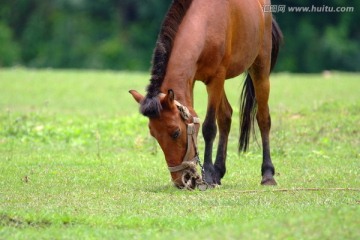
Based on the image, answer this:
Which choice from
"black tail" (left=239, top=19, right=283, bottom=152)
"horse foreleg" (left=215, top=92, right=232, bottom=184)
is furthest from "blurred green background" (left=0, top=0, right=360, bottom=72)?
"horse foreleg" (left=215, top=92, right=232, bottom=184)

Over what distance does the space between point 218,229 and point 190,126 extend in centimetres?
214

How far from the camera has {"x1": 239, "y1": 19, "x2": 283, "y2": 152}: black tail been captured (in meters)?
10.9

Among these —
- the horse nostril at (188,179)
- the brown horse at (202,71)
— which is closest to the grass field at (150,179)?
the horse nostril at (188,179)

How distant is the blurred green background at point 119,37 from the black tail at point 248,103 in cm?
2977

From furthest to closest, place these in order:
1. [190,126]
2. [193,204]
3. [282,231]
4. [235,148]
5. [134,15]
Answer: [134,15] < [235,148] < [190,126] < [193,204] < [282,231]

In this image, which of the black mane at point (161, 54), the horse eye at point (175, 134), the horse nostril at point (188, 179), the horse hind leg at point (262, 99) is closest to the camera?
the black mane at point (161, 54)

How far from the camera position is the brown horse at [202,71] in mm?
8633

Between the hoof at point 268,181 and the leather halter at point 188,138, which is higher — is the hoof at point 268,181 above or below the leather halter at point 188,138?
below

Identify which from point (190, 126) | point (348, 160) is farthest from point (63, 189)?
point (348, 160)

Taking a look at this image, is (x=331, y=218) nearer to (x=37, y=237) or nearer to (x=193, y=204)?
(x=193, y=204)

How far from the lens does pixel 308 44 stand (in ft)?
139

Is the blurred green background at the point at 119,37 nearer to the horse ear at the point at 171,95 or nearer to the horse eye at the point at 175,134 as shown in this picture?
the horse eye at the point at 175,134

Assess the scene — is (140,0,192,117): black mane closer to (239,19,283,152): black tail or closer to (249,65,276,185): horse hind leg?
(249,65,276,185): horse hind leg

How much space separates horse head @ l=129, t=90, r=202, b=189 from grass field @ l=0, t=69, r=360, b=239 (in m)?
0.21
